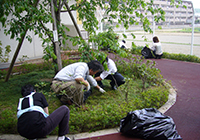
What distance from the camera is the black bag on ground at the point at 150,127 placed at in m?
3.07

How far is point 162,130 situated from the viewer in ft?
10.1

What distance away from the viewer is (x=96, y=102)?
454 centimetres

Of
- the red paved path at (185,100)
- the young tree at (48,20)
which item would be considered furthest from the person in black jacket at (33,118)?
the young tree at (48,20)

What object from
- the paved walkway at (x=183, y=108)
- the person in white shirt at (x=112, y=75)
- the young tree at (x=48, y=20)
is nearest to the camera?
the paved walkway at (x=183, y=108)

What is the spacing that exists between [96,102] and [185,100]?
91.1 inches

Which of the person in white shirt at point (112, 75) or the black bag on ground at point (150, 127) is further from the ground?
the person in white shirt at point (112, 75)

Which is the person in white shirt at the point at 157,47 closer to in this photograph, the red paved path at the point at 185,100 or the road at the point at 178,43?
the red paved path at the point at 185,100

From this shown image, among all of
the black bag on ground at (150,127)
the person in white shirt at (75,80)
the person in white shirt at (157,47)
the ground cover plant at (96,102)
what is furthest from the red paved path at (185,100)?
the person in white shirt at (157,47)

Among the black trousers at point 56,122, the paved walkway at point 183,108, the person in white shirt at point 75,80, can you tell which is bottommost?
the paved walkway at point 183,108

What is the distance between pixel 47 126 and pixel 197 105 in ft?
11.9

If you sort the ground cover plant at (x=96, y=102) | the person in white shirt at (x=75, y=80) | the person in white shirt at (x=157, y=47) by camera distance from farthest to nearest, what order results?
the person in white shirt at (x=157, y=47)
the person in white shirt at (x=75, y=80)
the ground cover plant at (x=96, y=102)

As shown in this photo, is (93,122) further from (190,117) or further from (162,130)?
(190,117)

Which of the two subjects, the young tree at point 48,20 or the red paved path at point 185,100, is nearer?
the red paved path at point 185,100

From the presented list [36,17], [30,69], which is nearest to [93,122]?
[36,17]
